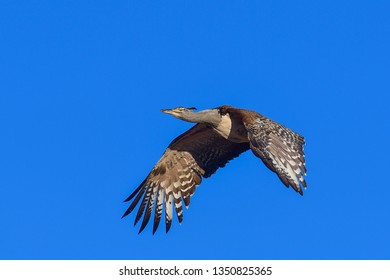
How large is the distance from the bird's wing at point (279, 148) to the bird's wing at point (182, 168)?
2537 mm

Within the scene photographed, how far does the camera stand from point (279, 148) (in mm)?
20234

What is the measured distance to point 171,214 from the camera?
23.2 m

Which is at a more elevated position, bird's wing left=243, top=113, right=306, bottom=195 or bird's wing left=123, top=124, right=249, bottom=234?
bird's wing left=123, top=124, right=249, bottom=234

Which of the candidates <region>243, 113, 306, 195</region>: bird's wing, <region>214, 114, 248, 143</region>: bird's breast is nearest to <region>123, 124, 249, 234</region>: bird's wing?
<region>214, 114, 248, 143</region>: bird's breast

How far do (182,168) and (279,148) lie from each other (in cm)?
411

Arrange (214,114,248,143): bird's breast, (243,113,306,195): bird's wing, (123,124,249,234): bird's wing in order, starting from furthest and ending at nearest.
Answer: (123,124,249,234): bird's wing < (214,114,248,143): bird's breast < (243,113,306,195): bird's wing

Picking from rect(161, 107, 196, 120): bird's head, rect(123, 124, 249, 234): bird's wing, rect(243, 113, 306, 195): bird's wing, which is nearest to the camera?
rect(243, 113, 306, 195): bird's wing

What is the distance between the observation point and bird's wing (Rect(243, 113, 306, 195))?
19453mm

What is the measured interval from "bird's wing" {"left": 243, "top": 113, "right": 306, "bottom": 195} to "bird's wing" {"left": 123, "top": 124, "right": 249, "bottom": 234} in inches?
99.9

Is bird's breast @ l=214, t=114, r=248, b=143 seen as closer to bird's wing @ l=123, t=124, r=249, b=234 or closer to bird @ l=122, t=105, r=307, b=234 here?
bird @ l=122, t=105, r=307, b=234

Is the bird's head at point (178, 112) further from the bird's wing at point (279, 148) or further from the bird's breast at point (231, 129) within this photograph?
the bird's wing at point (279, 148)

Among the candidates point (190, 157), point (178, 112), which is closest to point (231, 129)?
point (178, 112)
